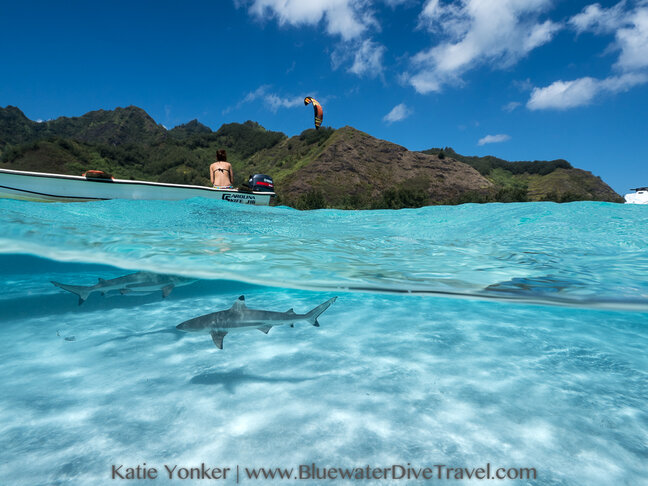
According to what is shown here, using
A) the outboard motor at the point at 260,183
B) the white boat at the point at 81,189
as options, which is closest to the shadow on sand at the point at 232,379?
the white boat at the point at 81,189

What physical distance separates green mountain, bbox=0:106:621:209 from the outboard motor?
71.7 feet

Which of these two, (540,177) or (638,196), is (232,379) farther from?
(540,177)

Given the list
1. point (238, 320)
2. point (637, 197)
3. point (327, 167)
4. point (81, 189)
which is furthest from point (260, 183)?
point (327, 167)

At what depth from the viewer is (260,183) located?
688 inches

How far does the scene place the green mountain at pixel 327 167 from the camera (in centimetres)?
5147

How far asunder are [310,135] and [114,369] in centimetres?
7663

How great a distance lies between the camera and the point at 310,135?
7675 cm

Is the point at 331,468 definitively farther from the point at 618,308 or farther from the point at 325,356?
the point at 618,308

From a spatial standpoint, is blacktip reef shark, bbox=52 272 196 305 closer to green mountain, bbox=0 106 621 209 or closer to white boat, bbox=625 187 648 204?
white boat, bbox=625 187 648 204

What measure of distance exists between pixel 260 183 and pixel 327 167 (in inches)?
1682

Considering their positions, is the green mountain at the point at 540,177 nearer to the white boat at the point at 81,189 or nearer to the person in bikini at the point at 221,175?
the person in bikini at the point at 221,175

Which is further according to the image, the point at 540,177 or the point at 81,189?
the point at 540,177

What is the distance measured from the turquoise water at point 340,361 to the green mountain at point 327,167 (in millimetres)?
31253

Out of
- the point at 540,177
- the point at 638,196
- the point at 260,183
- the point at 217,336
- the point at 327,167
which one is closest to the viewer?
the point at 217,336
